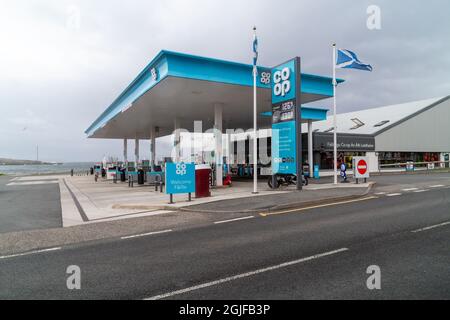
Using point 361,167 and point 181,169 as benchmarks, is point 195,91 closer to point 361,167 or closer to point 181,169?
point 181,169

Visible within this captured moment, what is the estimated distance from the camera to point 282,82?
50.8 feet

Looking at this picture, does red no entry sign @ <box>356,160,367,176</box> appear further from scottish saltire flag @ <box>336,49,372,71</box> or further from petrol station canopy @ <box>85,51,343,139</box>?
scottish saltire flag @ <box>336,49,372,71</box>

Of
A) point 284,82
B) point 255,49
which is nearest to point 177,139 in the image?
point 284,82

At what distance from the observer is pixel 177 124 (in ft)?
83.4

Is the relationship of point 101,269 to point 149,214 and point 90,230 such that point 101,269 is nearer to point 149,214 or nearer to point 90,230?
point 90,230

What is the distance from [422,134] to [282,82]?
123ft

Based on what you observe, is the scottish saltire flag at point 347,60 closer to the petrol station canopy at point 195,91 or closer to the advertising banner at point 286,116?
the petrol station canopy at point 195,91

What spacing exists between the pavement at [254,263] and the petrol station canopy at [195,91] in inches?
331

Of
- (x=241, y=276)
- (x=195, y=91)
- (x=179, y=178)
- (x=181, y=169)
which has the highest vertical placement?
(x=195, y=91)

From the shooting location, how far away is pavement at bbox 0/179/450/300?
12.6 feet

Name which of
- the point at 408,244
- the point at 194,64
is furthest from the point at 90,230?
the point at 194,64

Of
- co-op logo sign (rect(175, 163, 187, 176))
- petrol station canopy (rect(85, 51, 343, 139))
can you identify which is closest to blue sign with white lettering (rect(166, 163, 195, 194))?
co-op logo sign (rect(175, 163, 187, 176))

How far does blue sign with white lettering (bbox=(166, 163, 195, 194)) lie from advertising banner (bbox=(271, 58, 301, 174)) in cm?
569

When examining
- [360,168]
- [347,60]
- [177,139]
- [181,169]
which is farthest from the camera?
[177,139]
